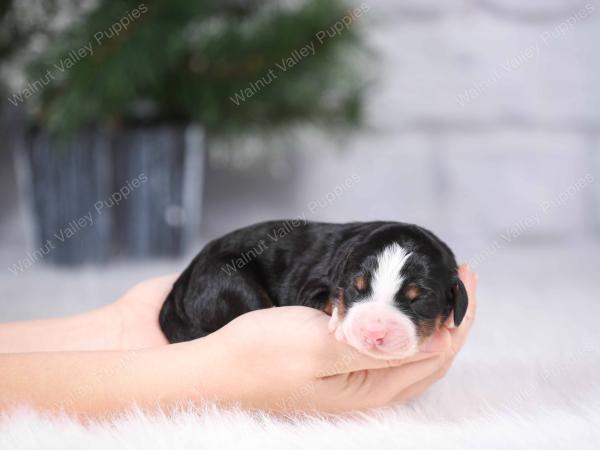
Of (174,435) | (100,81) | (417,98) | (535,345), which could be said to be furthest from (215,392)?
(417,98)

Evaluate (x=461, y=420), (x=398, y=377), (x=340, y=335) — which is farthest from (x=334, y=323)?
(x=461, y=420)

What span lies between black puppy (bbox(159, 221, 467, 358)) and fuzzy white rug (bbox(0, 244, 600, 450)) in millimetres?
144

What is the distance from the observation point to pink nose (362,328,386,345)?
116cm

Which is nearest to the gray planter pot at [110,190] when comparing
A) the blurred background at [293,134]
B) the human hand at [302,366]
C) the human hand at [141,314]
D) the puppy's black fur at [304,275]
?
the blurred background at [293,134]

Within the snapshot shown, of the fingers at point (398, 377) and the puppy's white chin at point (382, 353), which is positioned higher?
the puppy's white chin at point (382, 353)

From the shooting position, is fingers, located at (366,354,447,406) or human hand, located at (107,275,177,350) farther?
human hand, located at (107,275,177,350)

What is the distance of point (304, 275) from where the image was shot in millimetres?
1441

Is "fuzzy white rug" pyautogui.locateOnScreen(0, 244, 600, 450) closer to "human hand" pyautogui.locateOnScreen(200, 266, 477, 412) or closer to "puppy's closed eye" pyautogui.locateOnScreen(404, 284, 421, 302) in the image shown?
"human hand" pyautogui.locateOnScreen(200, 266, 477, 412)

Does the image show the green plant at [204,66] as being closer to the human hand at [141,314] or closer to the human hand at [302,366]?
the human hand at [141,314]

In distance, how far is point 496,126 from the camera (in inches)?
132

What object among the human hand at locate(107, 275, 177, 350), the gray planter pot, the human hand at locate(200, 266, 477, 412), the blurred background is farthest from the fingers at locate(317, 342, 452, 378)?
the gray planter pot

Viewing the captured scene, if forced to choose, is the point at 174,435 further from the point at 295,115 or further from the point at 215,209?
the point at 215,209

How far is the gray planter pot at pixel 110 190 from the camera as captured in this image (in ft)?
8.61

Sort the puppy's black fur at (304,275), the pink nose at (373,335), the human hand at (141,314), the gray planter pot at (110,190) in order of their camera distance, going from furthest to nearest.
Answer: the gray planter pot at (110,190)
the human hand at (141,314)
the puppy's black fur at (304,275)
the pink nose at (373,335)
